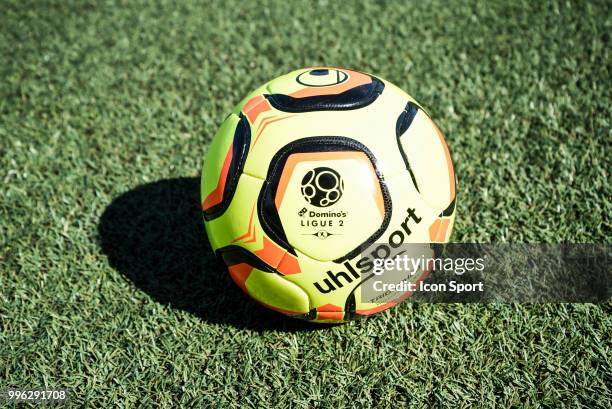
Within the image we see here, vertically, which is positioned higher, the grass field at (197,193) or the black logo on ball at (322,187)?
the black logo on ball at (322,187)

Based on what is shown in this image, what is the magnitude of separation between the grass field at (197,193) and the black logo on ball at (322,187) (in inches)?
36.1

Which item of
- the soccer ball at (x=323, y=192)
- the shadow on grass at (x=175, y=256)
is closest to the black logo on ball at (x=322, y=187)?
the soccer ball at (x=323, y=192)

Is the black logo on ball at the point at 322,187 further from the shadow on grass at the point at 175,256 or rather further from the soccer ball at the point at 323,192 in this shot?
the shadow on grass at the point at 175,256

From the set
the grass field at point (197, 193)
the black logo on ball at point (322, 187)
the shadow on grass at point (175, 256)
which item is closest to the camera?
the black logo on ball at point (322, 187)

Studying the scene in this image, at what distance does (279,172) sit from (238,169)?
0.24 meters

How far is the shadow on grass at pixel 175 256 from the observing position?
309 centimetres

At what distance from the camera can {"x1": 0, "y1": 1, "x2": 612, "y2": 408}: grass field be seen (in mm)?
2822

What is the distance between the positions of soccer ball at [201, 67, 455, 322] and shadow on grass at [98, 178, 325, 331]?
1.33 ft

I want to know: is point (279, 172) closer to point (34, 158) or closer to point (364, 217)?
point (364, 217)

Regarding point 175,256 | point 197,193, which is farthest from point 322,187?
point 197,193

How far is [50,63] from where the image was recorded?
4.50 meters

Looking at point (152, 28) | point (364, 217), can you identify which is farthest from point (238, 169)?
Answer: point (152, 28)

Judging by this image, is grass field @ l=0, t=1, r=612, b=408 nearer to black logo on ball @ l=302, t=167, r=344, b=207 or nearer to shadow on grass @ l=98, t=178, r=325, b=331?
shadow on grass @ l=98, t=178, r=325, b=331

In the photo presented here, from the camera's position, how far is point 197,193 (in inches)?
145
